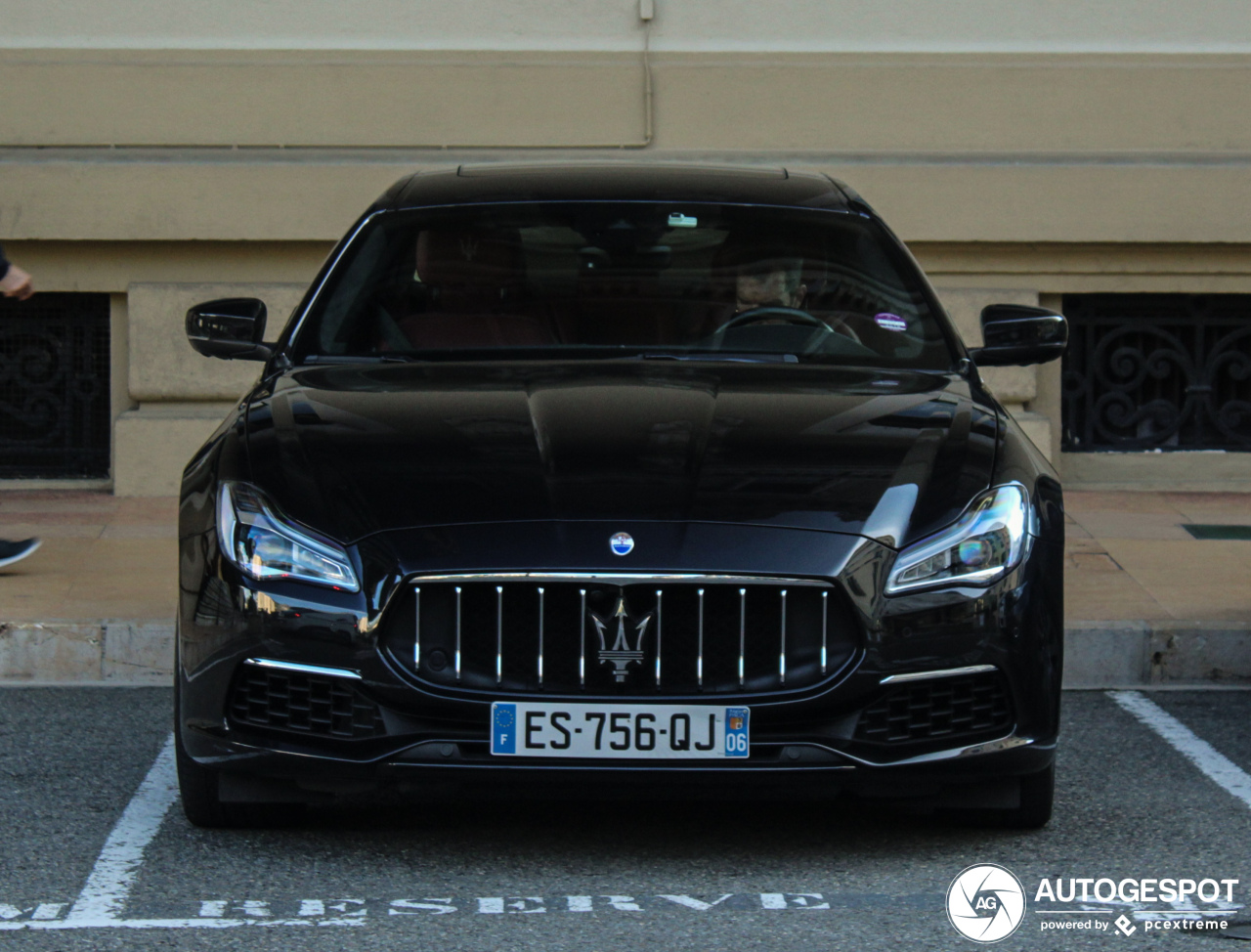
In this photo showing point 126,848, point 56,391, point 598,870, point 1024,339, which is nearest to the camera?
point 598,870

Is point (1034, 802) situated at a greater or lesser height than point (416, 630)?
lesser

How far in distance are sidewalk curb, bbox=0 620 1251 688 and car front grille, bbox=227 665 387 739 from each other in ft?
7.70

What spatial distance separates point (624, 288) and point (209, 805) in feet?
5.89

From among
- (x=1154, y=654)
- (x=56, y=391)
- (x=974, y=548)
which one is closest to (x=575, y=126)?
(x=56, y=391)

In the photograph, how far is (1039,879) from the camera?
13.1ft

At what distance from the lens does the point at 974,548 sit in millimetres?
3961

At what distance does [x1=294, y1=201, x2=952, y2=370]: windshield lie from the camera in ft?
16.6

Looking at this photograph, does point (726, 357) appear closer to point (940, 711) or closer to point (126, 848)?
point (940, 711)

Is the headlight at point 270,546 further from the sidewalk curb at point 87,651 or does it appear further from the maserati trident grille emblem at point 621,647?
the sidewalk curb at point 87,651

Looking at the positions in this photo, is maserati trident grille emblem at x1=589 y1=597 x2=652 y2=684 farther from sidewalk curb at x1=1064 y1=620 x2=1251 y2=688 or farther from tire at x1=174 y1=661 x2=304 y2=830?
sidewalk curb at x1=1064 y1=620 x2=1251 y2=688

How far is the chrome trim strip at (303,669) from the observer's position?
3.82m

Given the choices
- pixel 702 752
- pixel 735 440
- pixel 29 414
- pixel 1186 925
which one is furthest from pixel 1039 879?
pixel 29 414

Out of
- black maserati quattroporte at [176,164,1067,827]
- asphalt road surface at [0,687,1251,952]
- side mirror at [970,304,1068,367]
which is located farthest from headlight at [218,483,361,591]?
side mirror at [970,304,1068,367]

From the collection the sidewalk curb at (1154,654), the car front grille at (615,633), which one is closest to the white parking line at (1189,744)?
the sidewalk curb at (1154,654)
